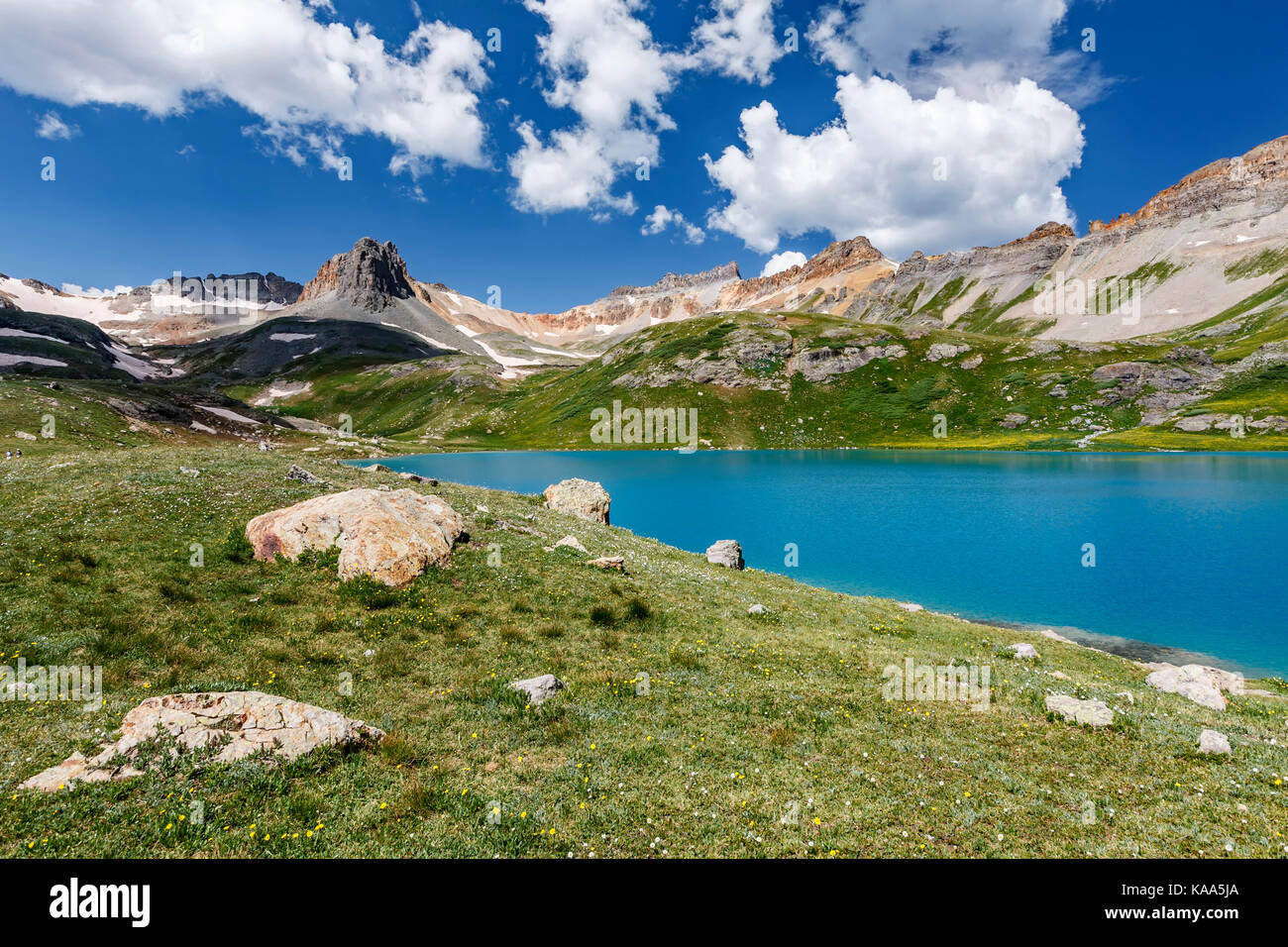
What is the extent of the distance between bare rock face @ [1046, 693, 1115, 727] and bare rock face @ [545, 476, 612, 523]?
106 feet

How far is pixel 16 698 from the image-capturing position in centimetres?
1202

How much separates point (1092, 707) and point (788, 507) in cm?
5518

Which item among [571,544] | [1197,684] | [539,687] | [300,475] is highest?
[300,475]

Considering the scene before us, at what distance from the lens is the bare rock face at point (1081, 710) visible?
14.4m

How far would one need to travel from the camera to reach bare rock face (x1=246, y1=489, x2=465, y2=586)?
68.4 feet

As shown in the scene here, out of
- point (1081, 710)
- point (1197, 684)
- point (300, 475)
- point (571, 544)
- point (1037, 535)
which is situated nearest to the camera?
point (1081, 710)

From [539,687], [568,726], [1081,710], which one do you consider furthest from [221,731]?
[1081,710]

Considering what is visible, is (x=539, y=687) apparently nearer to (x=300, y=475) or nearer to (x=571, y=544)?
(x=571, y=544)

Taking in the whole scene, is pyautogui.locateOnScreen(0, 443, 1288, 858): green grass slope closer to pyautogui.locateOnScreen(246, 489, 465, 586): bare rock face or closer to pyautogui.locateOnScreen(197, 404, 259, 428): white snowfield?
pyautogui.locateOnScreen(246, 489, 465, 586): bare rock face

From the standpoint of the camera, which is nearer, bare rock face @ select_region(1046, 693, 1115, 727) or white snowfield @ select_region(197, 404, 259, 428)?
bare rock face @ select_region(1046, 693, 1115, 727)

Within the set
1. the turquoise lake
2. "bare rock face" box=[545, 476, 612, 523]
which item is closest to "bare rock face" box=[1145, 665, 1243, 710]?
the turquoise lake

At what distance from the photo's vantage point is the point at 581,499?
44094mm

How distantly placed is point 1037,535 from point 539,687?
57160mm
